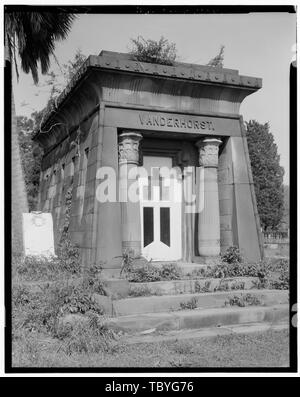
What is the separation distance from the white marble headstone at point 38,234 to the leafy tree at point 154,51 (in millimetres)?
4380

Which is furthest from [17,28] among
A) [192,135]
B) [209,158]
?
[209,158]

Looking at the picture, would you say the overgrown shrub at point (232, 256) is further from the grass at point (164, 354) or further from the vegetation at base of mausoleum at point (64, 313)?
the grass at point (164, 354)

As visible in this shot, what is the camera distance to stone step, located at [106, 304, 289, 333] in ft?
23.2

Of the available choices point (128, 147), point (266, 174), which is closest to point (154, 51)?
point (128, 147)

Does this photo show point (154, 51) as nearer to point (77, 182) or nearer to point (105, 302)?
point (77, 182)

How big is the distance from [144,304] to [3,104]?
13.8 feet

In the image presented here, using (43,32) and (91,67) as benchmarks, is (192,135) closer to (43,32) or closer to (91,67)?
(91,67)

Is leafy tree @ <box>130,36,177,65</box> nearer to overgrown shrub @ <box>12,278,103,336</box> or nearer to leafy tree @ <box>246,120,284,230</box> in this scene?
overgrown shrub @ <box>12,278,103,336</box>

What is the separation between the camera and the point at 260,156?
3662 centimetres

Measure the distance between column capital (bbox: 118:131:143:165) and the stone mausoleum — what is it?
2 cm

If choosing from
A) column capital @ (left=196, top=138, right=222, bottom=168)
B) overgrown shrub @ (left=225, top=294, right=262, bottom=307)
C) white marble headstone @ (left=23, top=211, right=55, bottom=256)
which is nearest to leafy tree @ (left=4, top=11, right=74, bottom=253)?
white marble headstone @ (left=23, top=211, right=55, bottom=256)

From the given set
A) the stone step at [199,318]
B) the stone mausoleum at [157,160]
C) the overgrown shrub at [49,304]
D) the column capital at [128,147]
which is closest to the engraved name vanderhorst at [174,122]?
the stone mausoleum at [157,160]

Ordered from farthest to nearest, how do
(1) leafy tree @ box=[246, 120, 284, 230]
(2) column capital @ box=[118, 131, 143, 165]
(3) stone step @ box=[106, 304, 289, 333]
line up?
(1) leafy tree @ box=[246, 120, 284, 230] → (2) column capital @ box=[118, 131, 143, 165] → (3) stone step @ box=[106, 304, 289, 333]

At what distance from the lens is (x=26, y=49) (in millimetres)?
10000
